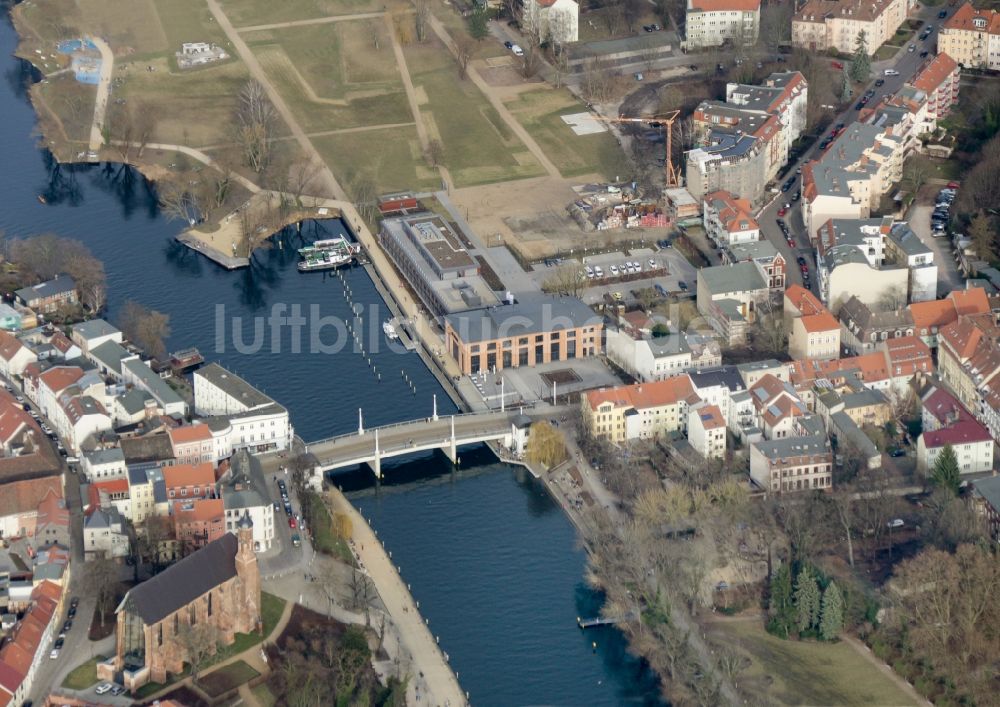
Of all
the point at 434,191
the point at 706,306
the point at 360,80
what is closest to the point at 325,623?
the point at 706,306

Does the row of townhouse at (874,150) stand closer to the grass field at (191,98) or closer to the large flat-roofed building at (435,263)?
the large flat-roofed building at (435,263)

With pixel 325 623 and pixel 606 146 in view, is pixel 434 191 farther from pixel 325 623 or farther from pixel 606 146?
pixel 325 623

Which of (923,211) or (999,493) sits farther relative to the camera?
(923,211)

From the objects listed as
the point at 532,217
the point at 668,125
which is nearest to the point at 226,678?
the point at 532,217

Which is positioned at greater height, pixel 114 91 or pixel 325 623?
pixel 114 91

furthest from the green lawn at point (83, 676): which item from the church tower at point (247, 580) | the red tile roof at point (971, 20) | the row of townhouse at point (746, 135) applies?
the red tile roof at point (971, 20)

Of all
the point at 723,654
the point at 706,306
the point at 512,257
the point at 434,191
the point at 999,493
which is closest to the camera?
the point at 723,654

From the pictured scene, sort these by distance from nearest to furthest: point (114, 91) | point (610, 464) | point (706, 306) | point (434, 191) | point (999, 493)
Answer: point (999, 493)
point (610, 464)
point (706, 306)
point (434, 191)
point (114, 91)
